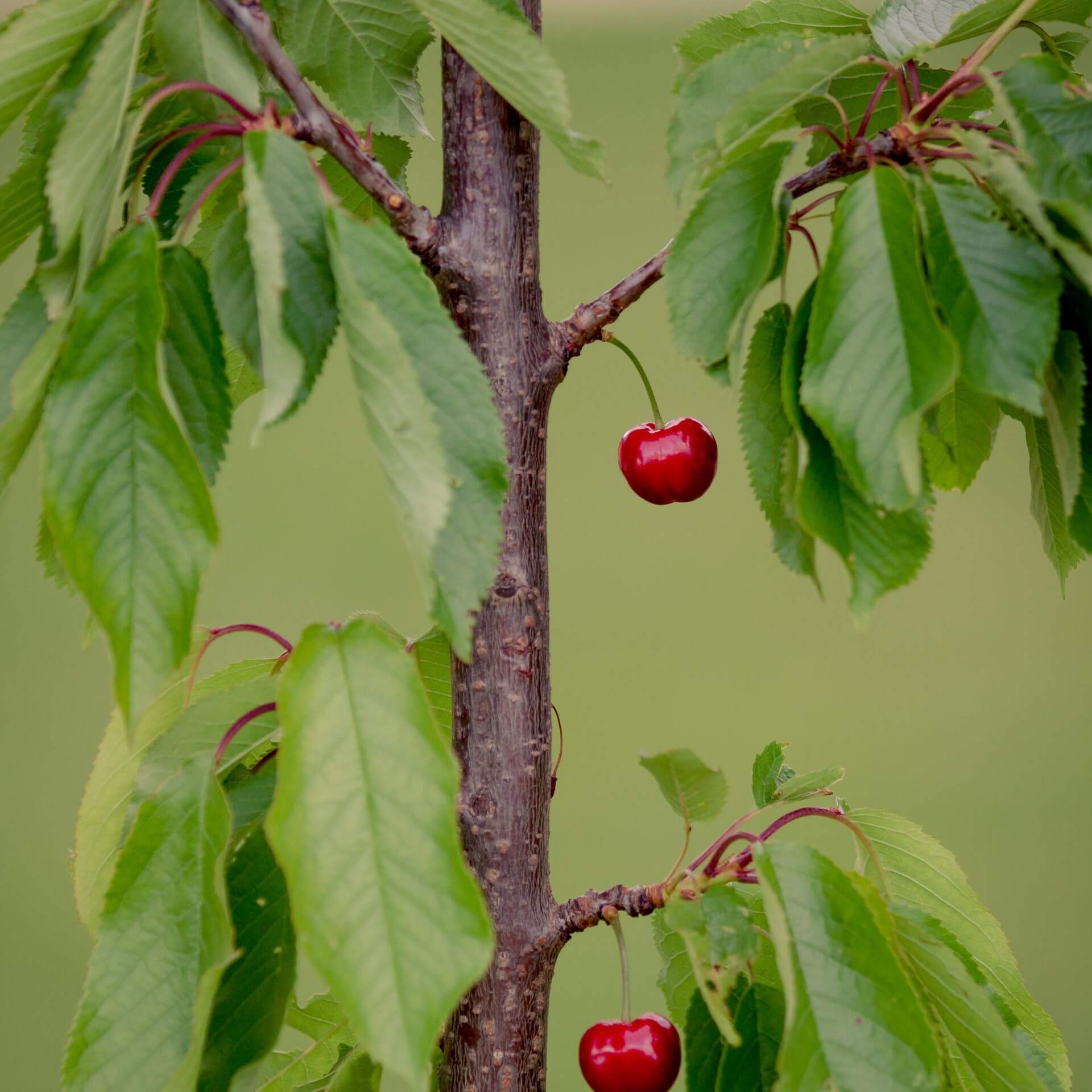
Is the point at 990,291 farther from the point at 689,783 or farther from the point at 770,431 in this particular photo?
the point at 689,783

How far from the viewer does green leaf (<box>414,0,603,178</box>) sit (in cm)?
34

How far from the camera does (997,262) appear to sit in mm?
338

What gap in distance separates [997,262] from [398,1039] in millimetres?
264

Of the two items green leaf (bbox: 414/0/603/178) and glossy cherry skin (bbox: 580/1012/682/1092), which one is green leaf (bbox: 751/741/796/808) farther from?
green leaf (bbox: 414/0/603/178)

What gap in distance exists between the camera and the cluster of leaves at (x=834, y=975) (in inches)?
14.1

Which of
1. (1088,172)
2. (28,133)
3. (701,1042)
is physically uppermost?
(28,133)

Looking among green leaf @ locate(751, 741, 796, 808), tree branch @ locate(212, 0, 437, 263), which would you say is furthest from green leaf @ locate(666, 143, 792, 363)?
green leaf @ locate(751, 741, 796, 808)

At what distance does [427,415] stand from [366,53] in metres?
0.21

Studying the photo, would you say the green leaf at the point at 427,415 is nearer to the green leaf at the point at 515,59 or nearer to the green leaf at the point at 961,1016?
the green leaf at the point at 515,59

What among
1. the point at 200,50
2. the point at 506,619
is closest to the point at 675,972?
the point at 506,619

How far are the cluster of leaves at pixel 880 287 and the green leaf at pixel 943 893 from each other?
0.18 metres

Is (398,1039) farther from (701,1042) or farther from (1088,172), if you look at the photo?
(1088,172)

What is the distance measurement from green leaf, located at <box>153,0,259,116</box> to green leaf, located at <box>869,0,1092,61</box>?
215 millimetres

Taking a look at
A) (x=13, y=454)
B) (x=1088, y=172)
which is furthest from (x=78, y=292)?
(x=1088, y=172)
